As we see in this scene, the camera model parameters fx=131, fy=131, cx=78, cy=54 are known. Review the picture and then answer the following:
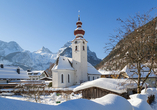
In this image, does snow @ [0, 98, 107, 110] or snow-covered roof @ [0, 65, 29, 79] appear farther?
snow-covered roof @ [0, 65, 29, 79]

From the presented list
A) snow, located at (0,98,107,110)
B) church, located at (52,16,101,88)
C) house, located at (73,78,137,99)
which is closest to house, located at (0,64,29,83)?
church, located at (52,16,101,88)

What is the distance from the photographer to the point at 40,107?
1.73m

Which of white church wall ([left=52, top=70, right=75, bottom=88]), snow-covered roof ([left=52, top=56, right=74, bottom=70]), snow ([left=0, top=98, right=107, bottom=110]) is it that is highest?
snow-covered roof ([left=52, top=56, right=74, bottom=70])

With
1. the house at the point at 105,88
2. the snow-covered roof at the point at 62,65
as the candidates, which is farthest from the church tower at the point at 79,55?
the house at the point at 105,88

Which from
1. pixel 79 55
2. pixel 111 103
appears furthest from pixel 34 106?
pixel 79 55

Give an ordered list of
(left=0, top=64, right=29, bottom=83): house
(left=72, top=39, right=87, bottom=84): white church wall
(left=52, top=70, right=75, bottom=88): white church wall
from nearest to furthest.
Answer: (left=52, top=70, right=75, bottom=88): white church wall → (left=0, top=64, right=29, bottom=83): house → (left=72, top=39, right=87, bottom=84): white church wall

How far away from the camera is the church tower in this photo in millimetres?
34031

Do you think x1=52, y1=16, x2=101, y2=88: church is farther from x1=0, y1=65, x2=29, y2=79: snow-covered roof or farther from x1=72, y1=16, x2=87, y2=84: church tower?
x1=0, y1=65, x2=29, y2=79: snow-covered roof

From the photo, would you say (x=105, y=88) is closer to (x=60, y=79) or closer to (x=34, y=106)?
(x=34, y=106)

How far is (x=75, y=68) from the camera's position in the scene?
1364 inches

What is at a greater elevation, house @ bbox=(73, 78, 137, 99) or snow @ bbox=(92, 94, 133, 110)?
snow @ bbox=(92, 94, 133, 110)

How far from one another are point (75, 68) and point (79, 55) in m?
3.60

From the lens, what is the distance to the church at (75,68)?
31609mm

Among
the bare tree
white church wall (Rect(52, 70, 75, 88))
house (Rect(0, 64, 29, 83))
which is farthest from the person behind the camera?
house (Rect(0, 64, 29, 83))
